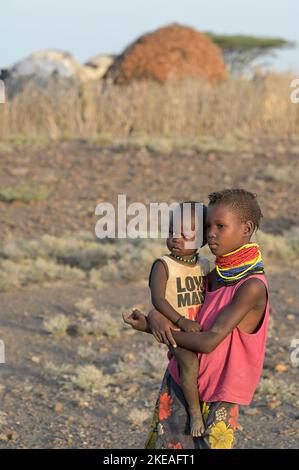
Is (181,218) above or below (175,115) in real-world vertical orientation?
above

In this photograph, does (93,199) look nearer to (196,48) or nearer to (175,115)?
(175,115)

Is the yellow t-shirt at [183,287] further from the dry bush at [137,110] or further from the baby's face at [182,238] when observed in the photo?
the dry bush at [137,110]

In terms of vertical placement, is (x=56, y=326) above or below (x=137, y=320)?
below

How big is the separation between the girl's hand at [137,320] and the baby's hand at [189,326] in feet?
0.49

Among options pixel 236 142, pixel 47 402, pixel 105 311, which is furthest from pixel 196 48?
pixel 47 402

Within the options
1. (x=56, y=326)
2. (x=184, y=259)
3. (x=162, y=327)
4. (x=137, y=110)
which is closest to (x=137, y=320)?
(x=162, y=327)

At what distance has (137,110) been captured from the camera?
18516 mm

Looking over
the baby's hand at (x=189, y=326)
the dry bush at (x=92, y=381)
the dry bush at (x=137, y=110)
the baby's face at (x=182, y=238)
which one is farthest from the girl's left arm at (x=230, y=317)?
the dry bush at (x=137, y=110)

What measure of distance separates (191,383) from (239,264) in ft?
1.46

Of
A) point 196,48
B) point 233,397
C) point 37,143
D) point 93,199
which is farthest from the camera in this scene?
point 196,48

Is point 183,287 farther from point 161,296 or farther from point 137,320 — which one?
point 137,320

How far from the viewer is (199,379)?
3238 mm

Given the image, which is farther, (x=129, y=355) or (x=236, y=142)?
(x=236, y=142)
